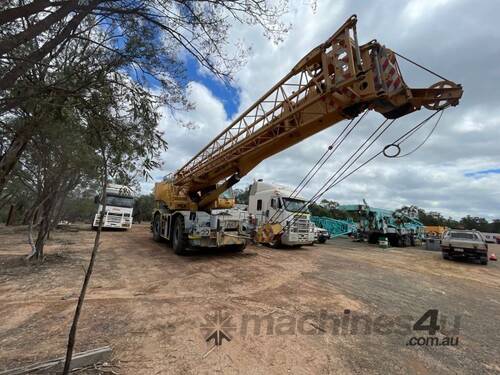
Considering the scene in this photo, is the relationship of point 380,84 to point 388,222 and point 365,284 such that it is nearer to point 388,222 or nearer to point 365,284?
point 365,284

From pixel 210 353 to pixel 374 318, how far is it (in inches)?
116

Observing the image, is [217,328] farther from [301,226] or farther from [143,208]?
[143,208]

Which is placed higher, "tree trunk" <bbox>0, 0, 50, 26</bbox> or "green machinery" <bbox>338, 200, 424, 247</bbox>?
"tree trunk" <bbox>0, 0, 50, 26</bbox>

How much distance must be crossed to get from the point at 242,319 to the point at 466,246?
1387cm

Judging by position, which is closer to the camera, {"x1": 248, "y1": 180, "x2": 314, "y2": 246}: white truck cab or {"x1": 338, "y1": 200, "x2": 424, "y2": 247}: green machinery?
{"x1": 248, "y1": 180, "x2": 314, "y2": 246}: white truck cab

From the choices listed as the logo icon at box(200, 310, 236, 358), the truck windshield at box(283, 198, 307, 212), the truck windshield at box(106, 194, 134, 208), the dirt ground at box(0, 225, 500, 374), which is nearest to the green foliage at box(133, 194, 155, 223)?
the truck windshield at box(106, 194, 134, 208)

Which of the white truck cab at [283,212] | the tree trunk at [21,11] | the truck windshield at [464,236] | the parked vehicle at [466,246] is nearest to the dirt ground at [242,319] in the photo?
the tree trunk at [21,11]

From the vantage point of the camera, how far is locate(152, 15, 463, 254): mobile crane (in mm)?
5055

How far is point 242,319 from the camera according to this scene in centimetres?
423

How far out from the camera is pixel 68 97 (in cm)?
343

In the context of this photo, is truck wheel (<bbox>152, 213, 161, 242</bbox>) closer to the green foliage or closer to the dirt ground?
the dirt ground

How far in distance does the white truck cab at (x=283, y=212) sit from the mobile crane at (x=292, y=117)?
2.15 m

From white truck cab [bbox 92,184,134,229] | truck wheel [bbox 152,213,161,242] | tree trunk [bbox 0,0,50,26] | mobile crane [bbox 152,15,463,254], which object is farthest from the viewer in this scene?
white truck cab [bbox 92,184,134,229]

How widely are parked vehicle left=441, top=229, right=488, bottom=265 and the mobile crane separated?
30.6 ft
